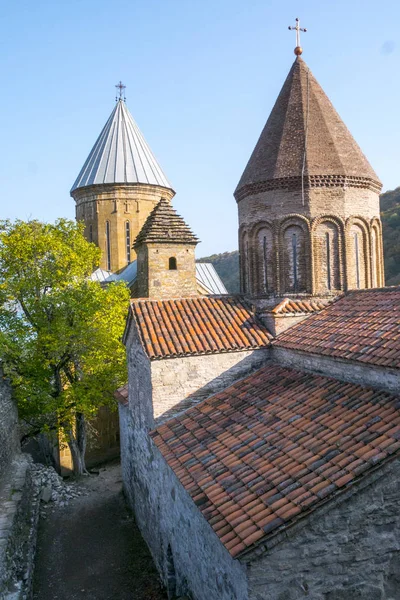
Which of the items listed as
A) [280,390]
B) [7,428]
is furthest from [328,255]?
[7,428]

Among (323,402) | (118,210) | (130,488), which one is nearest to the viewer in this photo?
(323,402)

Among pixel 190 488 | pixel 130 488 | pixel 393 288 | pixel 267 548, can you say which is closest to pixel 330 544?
pixel 267 548

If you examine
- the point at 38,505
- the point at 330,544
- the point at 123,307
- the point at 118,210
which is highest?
the point at 118,210

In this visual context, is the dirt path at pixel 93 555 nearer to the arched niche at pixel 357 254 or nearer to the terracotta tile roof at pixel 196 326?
the terracotta tile roof at pixel 196 326

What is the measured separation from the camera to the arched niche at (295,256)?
10.8 metres

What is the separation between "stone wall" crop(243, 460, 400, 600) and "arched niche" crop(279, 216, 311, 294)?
6.26 meters

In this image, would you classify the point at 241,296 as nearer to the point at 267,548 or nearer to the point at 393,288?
the point at 393,288

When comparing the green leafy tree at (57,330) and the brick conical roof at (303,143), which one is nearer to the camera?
the brick conical roof at (303,143)

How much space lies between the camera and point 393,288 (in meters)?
9.05

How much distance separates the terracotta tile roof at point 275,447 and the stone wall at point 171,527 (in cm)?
45

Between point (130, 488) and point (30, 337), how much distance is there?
6093 mm

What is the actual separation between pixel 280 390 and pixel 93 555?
5785 millimetres

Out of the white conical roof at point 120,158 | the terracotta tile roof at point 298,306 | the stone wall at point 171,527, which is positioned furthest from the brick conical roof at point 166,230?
the white conical roof at point 120,158

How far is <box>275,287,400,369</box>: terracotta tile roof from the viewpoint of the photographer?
690cm
